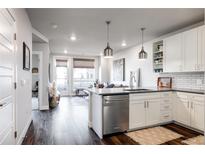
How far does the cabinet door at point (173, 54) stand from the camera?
3779mm

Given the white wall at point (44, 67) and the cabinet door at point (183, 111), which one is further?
the white wall at point (44, 67)

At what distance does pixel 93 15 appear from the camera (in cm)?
318

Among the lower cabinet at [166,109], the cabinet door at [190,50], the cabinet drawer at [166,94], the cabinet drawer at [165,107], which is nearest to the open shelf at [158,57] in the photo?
the cabinet door at [190,50]

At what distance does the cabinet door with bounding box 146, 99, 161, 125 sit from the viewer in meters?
3.49

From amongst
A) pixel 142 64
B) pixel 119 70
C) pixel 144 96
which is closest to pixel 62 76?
pixel 119 70

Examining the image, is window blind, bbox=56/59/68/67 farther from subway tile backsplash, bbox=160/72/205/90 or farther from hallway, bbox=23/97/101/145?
subway tile backsplash, bbox=160/72/205/90

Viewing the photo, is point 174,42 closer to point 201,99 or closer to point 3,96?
point 201,99

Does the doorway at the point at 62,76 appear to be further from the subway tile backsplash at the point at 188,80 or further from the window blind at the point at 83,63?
the subway tile backsplash at the point at 188,80

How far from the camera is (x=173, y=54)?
395cm

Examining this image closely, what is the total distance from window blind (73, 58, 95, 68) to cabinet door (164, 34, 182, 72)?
595 cm

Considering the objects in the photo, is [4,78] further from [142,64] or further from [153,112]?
[142,64]

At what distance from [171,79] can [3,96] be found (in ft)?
13.8
